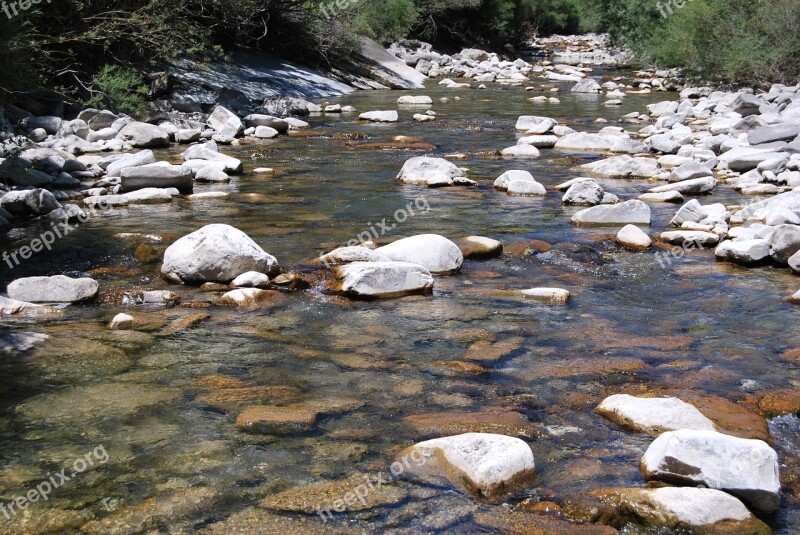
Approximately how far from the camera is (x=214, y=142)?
13.6m

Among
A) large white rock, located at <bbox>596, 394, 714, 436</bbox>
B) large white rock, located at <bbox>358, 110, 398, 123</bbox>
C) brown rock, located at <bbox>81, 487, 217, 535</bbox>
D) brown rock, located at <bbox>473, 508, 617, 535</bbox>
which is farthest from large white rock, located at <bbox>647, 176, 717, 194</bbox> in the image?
brown rock, located at <bbox>81, 487, 217, 535</bbox>

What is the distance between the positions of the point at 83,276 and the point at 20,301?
3.03 feet

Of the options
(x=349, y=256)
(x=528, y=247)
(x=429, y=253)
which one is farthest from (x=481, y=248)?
(x=349, y=256)

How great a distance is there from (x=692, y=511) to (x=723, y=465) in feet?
0.93

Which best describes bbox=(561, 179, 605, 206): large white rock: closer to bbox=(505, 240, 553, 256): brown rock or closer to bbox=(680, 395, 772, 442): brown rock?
bbox=(505, 240, 553, 256): brown rock

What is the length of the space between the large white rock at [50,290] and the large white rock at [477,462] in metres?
3.34

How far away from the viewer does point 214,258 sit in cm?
632

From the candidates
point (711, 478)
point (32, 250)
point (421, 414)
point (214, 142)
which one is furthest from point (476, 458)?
point (214, 142)

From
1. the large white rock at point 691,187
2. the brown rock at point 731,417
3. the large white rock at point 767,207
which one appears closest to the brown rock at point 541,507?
the brown rock at point 731,417

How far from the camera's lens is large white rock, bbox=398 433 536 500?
344 centimetres

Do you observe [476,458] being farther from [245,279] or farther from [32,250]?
[32,250]

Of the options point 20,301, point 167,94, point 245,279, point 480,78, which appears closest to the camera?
point 20,301

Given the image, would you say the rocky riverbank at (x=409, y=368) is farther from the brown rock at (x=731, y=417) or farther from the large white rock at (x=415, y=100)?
the large white rock at (x=415, y=100)

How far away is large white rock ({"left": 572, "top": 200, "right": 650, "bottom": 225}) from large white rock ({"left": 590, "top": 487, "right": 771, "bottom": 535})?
544 centimetres
